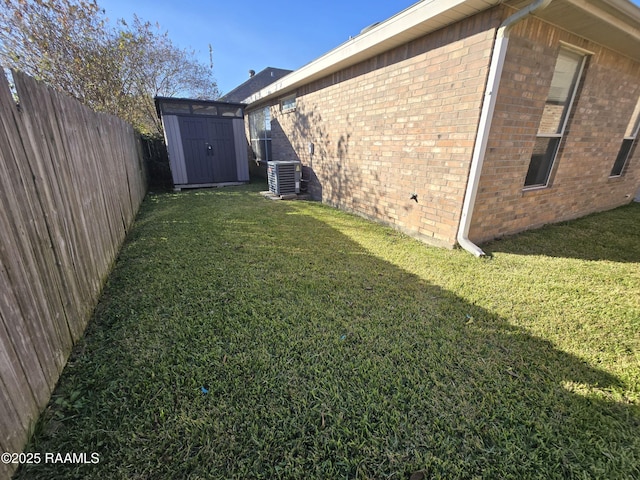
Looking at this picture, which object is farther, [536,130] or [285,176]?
[285,176]

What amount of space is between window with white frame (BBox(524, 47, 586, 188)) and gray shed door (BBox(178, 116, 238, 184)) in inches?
325

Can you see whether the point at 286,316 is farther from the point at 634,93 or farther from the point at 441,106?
the point at 634,93

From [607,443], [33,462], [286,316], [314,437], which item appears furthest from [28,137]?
[607,443]

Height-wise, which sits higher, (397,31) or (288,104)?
(397,31)

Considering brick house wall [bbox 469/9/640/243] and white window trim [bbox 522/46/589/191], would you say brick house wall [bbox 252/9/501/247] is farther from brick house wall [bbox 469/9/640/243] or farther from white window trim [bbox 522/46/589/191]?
white window trim [bbox 522/46/589/191]

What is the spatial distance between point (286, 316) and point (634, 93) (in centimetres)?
788

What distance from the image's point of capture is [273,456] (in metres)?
1.28

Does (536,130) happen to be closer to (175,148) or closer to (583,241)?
(583,241)

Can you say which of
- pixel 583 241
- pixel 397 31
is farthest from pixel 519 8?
pixel 583 241

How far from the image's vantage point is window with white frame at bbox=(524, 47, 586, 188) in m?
3.94

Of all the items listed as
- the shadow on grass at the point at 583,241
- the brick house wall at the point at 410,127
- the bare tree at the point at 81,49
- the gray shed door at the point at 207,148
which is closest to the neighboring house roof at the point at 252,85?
the bare tree at the point at 81,49

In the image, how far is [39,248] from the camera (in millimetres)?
1510

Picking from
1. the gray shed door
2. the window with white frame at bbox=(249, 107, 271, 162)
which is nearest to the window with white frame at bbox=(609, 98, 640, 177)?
the window with white frame at bbox=(249, 107, 271, 162)

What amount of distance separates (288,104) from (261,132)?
289 cm
